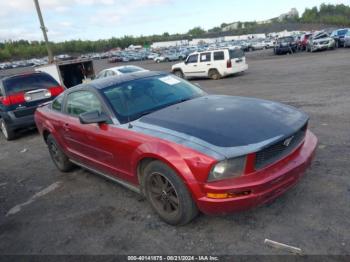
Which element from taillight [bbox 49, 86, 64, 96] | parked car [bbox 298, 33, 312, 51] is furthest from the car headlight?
parked car [bbox 298, 33, 312, 51]

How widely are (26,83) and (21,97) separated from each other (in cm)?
52

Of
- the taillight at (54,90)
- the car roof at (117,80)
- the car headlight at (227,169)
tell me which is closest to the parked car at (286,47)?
the taillight at (54,90)

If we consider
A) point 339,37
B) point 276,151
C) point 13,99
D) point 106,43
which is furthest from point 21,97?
point 106,43

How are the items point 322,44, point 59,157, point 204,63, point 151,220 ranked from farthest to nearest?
point 322,44, point 204,63, point 59,157, point 151,220

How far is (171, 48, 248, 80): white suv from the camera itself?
688 inches

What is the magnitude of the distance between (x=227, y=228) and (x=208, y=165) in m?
0.89

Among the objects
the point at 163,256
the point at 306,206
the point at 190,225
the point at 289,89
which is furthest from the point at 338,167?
the point at 289,89

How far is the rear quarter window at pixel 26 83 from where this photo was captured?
336 inches

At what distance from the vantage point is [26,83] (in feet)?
28.7

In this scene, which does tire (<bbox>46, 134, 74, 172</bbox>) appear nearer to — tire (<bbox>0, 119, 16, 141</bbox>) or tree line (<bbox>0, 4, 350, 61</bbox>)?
tire (<bbox>0, 119, 16, 141</bbox>)

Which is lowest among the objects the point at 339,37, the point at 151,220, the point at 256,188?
the point at 339,37

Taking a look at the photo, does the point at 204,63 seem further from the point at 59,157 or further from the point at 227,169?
the point at 227,169

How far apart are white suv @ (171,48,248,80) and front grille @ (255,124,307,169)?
→ 14.6m

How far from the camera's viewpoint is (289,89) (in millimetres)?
11297
